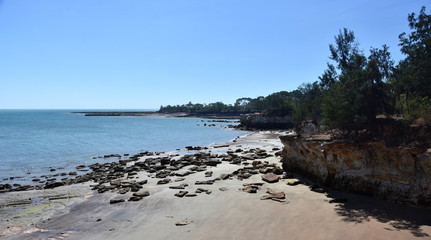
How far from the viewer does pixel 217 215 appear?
13078 mm

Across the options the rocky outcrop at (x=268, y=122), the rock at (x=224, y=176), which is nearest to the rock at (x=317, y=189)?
the rock at (x=224, y=176)

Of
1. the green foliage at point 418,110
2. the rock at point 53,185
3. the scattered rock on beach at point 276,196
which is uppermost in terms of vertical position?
the green foliage at point 418,110

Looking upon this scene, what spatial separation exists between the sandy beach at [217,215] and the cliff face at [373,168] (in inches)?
21.5

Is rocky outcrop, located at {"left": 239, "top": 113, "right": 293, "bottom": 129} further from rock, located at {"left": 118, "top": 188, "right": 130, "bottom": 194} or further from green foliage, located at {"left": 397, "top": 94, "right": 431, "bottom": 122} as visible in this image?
rock, located at {"left": 118, "top": 188, "right": 130, "bottom": 194}

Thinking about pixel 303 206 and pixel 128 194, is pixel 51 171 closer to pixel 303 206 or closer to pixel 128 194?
pixel 128 194

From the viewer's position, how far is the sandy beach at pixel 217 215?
10969mm

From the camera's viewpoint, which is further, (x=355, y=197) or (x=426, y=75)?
(x=426, y=75)

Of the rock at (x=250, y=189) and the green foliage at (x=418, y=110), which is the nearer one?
the green foliage at (x=418, y=110)

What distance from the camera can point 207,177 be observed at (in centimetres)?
2109

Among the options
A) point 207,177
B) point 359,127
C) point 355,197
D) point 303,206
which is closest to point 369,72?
point 359,127

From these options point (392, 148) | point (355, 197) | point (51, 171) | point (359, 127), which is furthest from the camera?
point (51, 171)

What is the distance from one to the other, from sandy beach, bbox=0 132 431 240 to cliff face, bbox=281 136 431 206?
1.79ft

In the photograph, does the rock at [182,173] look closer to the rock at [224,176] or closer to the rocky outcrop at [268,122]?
the rock at [224,176]

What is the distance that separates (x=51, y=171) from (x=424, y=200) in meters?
27.0
